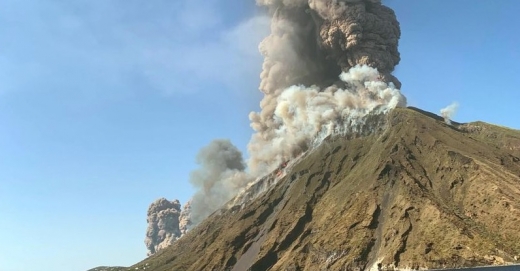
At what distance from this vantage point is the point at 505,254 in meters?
194

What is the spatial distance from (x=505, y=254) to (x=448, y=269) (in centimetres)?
2449

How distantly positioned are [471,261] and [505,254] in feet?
44.5

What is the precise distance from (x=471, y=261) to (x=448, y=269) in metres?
12.5

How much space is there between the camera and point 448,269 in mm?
194125

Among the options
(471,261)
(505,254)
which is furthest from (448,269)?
(505,254)

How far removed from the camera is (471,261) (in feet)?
651

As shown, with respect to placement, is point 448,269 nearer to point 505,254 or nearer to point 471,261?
point 471,261
